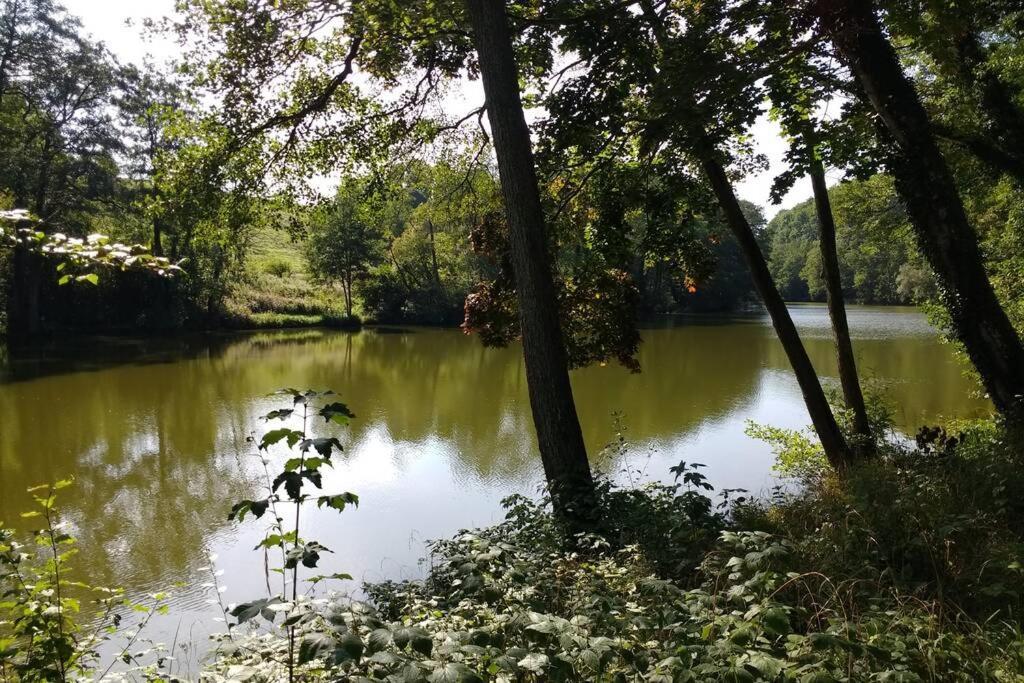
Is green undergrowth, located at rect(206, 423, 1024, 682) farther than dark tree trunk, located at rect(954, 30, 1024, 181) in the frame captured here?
No

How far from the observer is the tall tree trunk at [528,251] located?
178 inches

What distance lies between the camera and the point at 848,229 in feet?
40.3

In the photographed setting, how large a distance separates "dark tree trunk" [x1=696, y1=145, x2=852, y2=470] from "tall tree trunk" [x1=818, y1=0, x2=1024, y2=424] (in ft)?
4.75

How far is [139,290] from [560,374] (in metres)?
28.5

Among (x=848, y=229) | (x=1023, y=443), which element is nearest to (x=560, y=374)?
(x=1023, y=443)

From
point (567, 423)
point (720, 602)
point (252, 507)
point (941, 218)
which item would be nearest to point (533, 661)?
point (252, 507)

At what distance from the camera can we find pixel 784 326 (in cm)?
626

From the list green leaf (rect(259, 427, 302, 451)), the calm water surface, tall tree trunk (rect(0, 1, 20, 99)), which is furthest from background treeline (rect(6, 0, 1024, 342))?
the calm water surface

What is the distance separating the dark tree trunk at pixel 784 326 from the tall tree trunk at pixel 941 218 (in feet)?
4.75

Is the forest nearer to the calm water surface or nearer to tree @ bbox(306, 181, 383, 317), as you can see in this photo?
the calm water surface

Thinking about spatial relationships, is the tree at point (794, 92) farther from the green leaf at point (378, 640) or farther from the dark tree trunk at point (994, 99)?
the green leaf at point (378, 640)

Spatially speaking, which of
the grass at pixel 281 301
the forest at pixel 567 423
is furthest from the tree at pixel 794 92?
the grass at pixel 281 301

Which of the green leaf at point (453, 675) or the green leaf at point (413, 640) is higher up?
the green leaf at point (413, 640)

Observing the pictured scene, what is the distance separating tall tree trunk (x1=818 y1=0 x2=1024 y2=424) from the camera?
4.50 m
